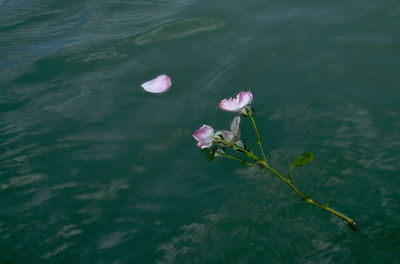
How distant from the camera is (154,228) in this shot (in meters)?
1.78

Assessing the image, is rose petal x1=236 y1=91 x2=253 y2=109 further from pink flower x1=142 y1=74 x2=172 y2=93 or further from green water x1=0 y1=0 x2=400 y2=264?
pink flower x1=142 y1=74 x2=172 y2=93

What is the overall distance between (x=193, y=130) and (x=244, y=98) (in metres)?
0.52

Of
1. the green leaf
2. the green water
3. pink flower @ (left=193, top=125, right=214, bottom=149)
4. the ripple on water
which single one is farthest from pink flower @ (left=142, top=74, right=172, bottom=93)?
the green leaf

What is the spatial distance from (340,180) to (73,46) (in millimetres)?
2051

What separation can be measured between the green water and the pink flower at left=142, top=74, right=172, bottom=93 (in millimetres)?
37

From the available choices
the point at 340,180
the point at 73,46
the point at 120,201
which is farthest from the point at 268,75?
the point at 73,46

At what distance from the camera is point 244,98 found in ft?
5.71

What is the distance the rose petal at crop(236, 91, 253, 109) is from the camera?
1.73 metres

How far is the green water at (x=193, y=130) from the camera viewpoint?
171 cm

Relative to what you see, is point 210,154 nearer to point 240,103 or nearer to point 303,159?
point 240,103

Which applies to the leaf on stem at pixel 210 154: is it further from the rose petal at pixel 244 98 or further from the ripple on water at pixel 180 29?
the ripple on water at pixel 180 29

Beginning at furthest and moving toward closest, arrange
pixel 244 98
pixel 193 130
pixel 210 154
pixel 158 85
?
pixel 158 85 < pixel 193 130 < pixel 210 154 < pixel 244 98

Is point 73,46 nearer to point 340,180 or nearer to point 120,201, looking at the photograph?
point 120,201

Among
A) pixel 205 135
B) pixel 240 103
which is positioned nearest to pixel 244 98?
pixel 240 103
